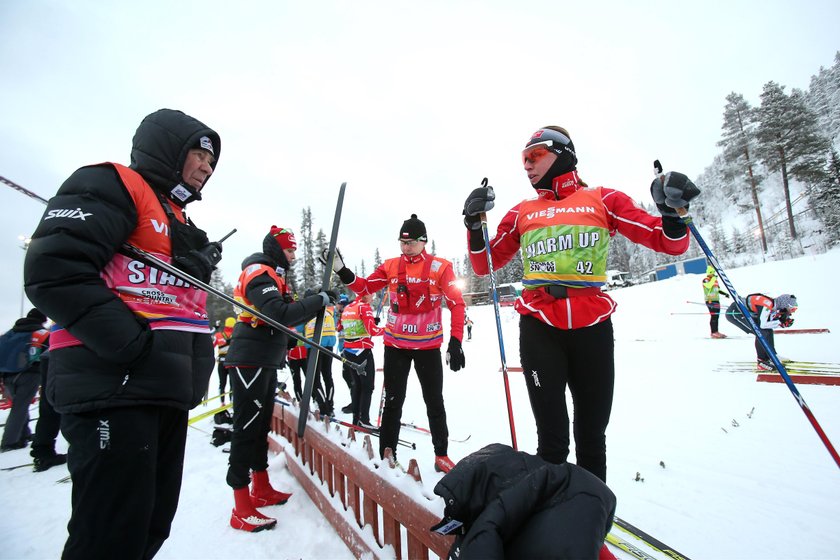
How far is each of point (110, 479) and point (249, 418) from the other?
1.92 metres

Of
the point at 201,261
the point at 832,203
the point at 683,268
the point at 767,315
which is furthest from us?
the point at 683,268

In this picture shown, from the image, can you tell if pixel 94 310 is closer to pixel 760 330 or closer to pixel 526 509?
pixel 526 509

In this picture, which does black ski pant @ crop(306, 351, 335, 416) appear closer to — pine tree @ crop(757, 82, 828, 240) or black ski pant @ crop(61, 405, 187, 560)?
black ski pant @ crop(61, 405, 187, 560)

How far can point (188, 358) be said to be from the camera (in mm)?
1655

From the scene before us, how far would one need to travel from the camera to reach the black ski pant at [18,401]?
591 centimetres

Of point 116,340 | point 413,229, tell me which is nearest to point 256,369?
point 116,340

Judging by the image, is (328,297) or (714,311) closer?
(328,297)

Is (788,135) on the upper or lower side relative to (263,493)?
upper

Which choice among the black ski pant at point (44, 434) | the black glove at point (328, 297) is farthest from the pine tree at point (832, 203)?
the black ski pant at point (44, 434)

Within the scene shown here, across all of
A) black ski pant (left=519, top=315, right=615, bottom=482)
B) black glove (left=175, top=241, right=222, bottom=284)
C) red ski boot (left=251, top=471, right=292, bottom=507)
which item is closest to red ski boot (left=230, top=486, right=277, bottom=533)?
red ski boot (left=251, top=471, right=292, bottom=507)

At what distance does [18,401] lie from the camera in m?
5.98

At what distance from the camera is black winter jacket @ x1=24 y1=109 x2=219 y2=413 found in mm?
1265

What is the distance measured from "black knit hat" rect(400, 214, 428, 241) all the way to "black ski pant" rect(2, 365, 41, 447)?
7244mm

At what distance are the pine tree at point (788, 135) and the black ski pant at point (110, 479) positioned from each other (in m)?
40.8
